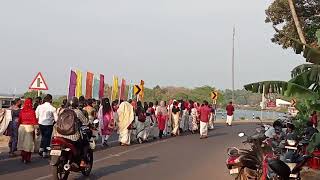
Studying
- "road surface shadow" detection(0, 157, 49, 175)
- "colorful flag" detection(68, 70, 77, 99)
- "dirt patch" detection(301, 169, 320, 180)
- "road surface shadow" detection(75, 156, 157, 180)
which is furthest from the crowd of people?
"dirt patch" detection(301, 169, 320, 180)

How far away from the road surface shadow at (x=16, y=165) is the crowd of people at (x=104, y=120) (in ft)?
0.95

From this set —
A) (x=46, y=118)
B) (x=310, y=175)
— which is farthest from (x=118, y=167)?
(x=310, y=175)

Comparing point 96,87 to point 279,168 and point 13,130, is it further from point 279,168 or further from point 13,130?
point 279,168

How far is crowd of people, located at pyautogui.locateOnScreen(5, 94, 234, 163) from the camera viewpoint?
13734 millimetres

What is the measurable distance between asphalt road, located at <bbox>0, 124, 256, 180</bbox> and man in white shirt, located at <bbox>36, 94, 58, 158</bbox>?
1.70 ft

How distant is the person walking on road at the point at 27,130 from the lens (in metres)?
13.5

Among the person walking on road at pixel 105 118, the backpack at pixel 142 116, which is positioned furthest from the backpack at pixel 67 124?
the backpack at pixel 142 116

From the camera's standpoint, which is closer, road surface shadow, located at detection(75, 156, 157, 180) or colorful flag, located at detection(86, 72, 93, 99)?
road surface shadow, located at detection(75, 156, 157, 180)

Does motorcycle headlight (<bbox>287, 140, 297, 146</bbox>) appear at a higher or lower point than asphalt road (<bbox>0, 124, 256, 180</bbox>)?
higher

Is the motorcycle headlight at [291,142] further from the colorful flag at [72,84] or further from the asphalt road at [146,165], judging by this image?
the colorful flag at [72,84]

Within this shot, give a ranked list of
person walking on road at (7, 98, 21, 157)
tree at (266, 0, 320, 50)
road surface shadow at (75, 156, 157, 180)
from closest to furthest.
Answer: road surface shadow at (75, 156, 157, 180), person walking on road at (7, 98, 21, 157), tree at (266, 0, 320, 50)

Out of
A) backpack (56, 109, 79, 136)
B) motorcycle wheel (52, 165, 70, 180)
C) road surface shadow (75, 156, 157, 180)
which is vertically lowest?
road surface shadow (75, 156, 157, 180)

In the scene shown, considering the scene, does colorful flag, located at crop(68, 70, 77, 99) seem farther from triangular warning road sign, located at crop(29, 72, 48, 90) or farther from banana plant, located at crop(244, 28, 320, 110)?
banana plant, located at crop(244, 28, 320, 110)

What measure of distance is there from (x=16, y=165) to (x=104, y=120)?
19.2 feet
